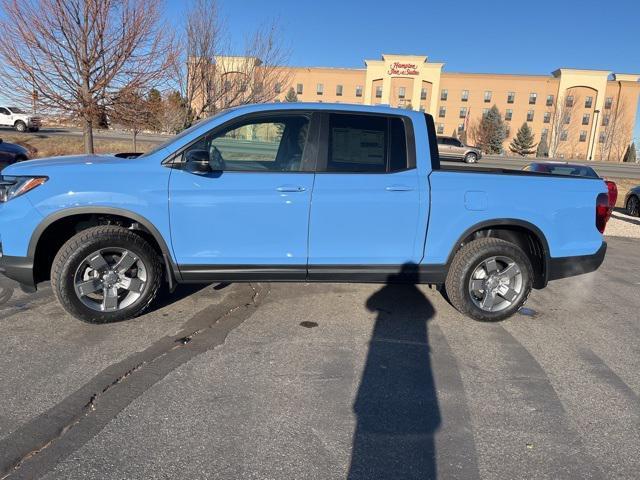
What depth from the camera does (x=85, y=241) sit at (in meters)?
3.77

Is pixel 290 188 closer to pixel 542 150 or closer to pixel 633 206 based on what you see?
pixel 633 206

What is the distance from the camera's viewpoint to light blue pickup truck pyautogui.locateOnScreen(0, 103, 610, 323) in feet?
12.3

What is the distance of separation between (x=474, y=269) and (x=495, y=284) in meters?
0.30

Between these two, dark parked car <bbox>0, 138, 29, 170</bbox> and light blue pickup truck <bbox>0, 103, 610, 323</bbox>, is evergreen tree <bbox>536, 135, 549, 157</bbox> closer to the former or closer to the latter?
dark parked car <bbox>0, 138, 29, 170</bbox>

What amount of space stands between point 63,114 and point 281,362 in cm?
901

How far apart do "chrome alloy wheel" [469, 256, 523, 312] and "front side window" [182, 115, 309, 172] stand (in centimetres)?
195

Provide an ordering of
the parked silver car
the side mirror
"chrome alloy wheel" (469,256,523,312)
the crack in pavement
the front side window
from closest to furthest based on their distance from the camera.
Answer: the crack in pavement < the side mirror < the front side window < "chrome alloy wheel" (469,256,523,312) < the parked silver car

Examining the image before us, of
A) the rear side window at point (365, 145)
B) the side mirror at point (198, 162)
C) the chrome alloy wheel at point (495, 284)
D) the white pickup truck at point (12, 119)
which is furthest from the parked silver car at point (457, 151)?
the side mirror at point (198, 162)

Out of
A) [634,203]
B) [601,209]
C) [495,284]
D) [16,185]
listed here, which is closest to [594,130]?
[634,203]

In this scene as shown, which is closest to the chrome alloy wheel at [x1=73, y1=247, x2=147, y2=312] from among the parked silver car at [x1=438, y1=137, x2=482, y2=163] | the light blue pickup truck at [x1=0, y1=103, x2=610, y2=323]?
the light blue pickup truck at [x1=0, y1=103, x2=610, y2=323]

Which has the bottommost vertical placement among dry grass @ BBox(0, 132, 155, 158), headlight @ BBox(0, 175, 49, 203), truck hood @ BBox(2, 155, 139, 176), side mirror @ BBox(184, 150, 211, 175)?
dry grass @ BBox(0, 132, 155, 158)

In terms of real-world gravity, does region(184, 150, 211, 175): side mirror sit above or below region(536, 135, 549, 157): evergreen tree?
below

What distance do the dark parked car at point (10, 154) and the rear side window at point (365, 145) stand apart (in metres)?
10.5

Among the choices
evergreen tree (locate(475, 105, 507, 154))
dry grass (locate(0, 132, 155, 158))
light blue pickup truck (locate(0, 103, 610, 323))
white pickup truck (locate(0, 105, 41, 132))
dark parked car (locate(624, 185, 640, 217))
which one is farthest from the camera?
evergreen tree (locate(475, 105, 507, 154))
